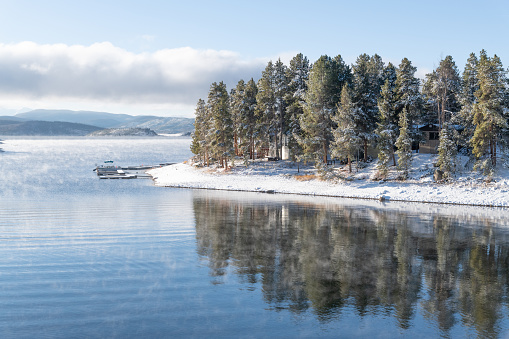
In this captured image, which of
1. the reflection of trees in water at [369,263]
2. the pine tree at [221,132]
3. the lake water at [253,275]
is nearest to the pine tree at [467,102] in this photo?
the lake water at [253,275]

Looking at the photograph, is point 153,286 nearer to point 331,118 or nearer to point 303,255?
point 303,255

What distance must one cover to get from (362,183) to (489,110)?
55.6 feet

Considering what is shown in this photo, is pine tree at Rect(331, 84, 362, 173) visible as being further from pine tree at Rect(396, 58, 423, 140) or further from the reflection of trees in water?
the reflection of trees in water

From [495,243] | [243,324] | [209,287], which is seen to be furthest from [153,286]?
[495,243]

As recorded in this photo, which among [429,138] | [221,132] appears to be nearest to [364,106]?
[429,138]

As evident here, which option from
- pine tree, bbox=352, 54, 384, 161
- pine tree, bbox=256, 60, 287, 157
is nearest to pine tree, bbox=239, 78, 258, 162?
pine tree, bbox=256, 60, 287, 157

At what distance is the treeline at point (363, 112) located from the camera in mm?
51656

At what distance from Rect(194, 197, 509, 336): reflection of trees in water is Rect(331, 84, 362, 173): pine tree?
23344 millimetres

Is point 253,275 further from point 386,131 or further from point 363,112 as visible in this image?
point 363,112

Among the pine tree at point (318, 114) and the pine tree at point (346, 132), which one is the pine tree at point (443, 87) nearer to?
the pine tree at point (346, 132)

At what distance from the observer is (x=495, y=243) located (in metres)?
24.5

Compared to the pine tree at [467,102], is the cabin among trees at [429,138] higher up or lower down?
lower down

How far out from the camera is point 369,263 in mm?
19766

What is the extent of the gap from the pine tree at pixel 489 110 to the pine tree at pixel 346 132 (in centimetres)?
1436
